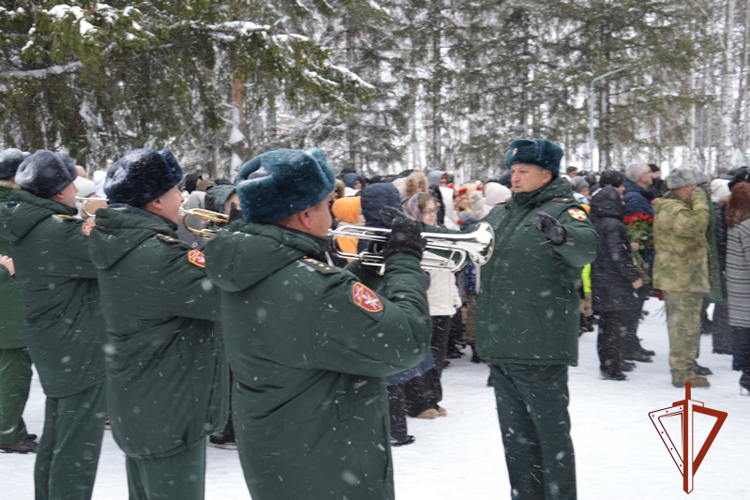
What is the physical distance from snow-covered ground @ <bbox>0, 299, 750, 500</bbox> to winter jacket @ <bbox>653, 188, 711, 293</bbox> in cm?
108

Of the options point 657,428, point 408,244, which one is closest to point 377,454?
point 408,244

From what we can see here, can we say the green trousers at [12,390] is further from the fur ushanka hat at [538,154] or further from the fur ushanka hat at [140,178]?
the fur ushanka hat at [538,154]

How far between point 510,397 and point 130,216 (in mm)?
2237

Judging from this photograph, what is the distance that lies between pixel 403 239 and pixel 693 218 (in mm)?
5618

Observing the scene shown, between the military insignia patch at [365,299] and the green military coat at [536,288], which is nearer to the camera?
the military insignia patch at [365,299]

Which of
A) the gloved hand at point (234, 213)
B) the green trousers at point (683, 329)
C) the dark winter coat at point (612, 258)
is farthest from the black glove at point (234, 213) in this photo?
the green trousers at point (683, 329)

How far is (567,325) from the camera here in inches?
160

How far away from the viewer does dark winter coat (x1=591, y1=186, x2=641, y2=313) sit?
7.80m

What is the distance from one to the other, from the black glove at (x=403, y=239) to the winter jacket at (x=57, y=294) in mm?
2252

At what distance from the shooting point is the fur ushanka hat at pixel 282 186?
7.48ft

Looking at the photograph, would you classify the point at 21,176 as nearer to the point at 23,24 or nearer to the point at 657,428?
the point at 657,428

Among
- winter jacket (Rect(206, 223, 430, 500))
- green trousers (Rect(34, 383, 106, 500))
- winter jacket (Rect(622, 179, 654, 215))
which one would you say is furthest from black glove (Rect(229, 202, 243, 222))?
winter jacket (Rect(622, 179, 654, 215))

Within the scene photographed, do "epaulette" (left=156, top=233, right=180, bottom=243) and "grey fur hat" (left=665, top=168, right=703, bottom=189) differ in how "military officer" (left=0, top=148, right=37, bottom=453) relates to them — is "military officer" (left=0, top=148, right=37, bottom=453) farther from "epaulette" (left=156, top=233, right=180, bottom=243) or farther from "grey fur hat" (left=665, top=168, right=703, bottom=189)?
"grey fur hat" (left=665, top=168, right=703, bottom=189)

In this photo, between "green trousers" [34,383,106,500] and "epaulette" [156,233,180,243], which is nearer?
"epaulette" [156,233,180,243]
